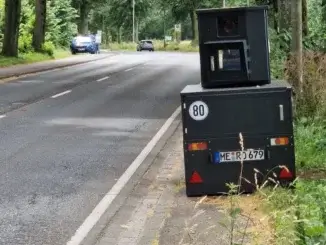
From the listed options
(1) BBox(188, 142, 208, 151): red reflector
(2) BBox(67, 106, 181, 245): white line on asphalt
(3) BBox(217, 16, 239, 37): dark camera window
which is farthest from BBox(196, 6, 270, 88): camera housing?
(2) BBox(67, 106, 181, 245): white line on asphalt

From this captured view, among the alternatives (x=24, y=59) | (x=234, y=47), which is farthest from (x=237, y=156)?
(x=24, y=59)

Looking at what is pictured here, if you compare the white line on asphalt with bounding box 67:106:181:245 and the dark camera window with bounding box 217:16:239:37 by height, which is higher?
the dark camera window with bounding box 217:16:239:37

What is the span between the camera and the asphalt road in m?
7.17

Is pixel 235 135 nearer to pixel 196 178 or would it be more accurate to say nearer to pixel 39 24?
pixel 196 178

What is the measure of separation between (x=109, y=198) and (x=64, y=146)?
3.60m

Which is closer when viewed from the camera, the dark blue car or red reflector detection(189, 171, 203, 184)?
red reflector detection(189, 171, 203, 184)

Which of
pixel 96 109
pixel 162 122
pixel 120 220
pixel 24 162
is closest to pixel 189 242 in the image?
pixel 120 220

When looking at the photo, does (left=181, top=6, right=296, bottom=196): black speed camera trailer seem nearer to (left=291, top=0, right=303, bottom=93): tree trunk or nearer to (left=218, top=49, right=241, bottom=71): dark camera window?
(left=218, top=49, right=241, bottom=71): dark camera window

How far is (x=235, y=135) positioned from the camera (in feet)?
24.8

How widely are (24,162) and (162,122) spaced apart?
4889mm

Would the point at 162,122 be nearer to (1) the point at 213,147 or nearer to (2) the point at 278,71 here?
(2) the point at 278,71

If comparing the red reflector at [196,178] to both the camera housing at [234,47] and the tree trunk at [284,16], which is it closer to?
the camera housing at [234,47]

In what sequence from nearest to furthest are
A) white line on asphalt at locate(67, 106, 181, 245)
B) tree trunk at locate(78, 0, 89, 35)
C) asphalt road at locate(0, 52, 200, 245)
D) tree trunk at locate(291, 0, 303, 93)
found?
1. white line on asphalt at locate(67, 106, 181, 245)
2. asphalt road at locate(0, 52, 200, 245)
3. tree trunk at locate(291, 0, 303, 93)
4. tree trunk at locate(78, 0, 89, 35)

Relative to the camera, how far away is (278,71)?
13.2 metres
